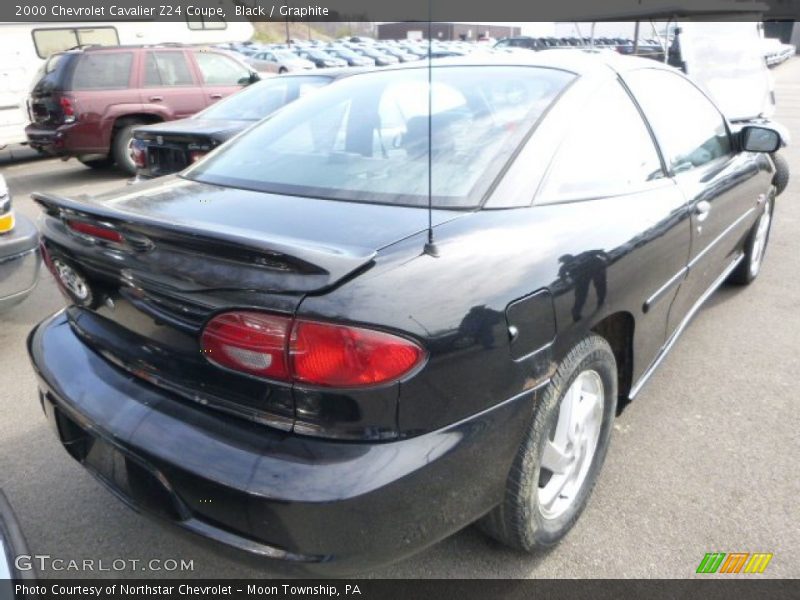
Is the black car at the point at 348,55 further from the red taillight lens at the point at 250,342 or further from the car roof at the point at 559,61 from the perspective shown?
the red taillight lens at the point at 250,342

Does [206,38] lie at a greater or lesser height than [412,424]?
greater

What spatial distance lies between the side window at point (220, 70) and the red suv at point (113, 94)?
2cm

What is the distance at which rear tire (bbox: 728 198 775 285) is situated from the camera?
4324 mm

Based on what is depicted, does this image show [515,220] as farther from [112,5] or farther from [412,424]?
[112,5]

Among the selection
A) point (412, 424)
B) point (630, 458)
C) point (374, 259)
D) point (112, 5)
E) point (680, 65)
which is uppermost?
point (112, 5)

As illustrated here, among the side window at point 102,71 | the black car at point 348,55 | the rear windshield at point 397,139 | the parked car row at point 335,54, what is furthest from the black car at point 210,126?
the black car at point 348,55

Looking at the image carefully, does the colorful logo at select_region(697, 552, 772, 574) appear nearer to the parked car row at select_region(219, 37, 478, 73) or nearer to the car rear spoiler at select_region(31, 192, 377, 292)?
the car rear spoiler at select_region(31, 192, 377, 292)

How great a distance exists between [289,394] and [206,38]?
1496 centimetres

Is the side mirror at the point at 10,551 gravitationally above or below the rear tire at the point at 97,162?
above

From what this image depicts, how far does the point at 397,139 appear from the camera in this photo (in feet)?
8.00

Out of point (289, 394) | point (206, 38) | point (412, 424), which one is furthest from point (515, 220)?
point (206, 38)

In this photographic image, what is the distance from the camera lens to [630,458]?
8.90ft

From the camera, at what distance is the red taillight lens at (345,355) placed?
1525 millimetres

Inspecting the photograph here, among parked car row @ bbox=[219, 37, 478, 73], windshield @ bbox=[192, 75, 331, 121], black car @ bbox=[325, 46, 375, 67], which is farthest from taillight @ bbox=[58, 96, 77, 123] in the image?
black car @ bbox=[325, 46, 375, 67]
